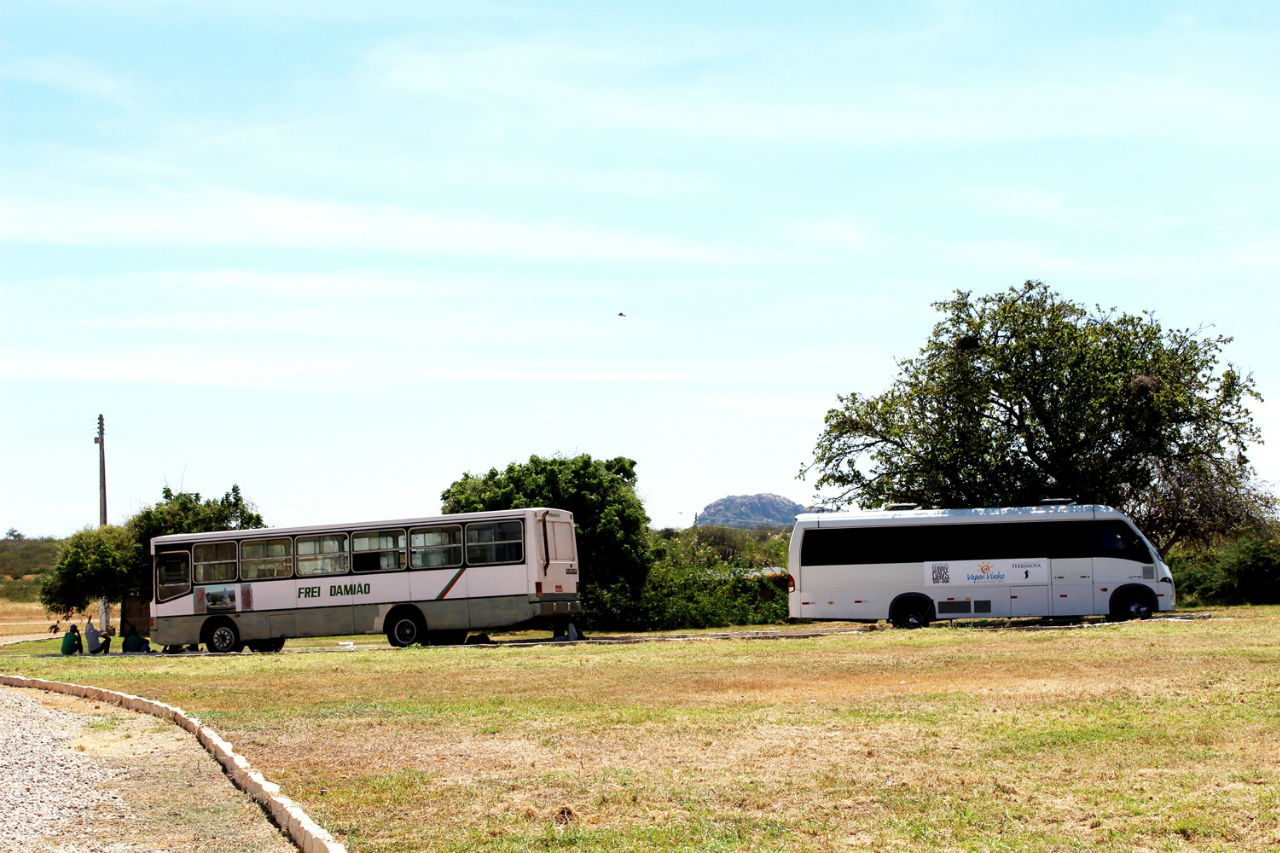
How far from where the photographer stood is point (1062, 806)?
8.20 m

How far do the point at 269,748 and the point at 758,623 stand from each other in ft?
98.9

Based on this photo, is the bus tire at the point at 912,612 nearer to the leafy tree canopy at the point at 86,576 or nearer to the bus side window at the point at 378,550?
the bus side window at the point at 378,550

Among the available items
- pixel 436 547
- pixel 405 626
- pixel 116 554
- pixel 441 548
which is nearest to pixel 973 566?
pixel 441 548

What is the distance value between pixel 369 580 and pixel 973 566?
584 inches

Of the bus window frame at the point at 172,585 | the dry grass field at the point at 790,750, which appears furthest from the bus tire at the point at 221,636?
the dry grass field at the point at 790,750

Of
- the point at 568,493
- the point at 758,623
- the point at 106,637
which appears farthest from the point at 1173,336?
the point at 106,637

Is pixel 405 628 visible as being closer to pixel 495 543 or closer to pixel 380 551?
pixel 380 551

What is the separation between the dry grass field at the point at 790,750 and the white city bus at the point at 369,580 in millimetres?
8143

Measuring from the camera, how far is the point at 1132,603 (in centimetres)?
3020

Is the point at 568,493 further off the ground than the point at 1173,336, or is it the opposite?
the point at 1173,336

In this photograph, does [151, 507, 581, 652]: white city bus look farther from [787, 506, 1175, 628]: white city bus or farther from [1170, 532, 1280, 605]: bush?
[1170, 532, 1280, 605]: bush

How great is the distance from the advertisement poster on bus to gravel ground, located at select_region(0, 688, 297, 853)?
20.7 m

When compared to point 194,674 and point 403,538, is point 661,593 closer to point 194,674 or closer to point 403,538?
point 403,538

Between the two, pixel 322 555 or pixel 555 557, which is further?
pixel 322 555
